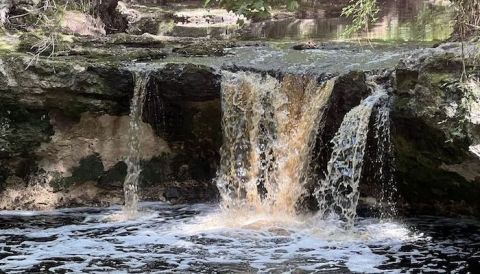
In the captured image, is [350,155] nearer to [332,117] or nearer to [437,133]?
[332,117]

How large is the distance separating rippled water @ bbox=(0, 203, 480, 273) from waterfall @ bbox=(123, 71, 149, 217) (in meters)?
0.32

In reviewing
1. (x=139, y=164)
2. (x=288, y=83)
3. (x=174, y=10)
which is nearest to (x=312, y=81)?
(x=288, y=83)

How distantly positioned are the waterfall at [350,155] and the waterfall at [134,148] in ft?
7.07

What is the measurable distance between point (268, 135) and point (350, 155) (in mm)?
1077

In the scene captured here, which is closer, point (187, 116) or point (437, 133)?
point (437, 133)

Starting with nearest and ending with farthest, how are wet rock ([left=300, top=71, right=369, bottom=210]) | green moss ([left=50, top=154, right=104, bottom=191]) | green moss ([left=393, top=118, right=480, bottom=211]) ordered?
green moss ([left=393, top=118, right=480, bottom=211]), wet rock ([left=300, top=71, right=369, bottom=210]), green moss ([left=50, top=154, right=104, bottom=191])

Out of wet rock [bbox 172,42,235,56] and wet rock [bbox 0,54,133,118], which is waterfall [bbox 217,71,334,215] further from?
wet rock [bbox 0,54,133,118]

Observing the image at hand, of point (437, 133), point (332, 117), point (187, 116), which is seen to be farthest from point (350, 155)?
point (187, 116)

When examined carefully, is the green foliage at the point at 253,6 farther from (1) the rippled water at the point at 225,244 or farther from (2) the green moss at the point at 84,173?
(2) the green moss at the point at 84,173

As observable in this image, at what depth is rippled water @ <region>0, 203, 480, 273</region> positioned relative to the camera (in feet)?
17.5

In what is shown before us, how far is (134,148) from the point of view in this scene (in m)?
7.61

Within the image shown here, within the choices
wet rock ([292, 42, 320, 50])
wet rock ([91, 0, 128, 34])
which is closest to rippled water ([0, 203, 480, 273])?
wet rock ([292, 42, 320, 50])

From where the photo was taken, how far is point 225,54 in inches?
324

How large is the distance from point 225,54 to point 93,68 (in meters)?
1.87
